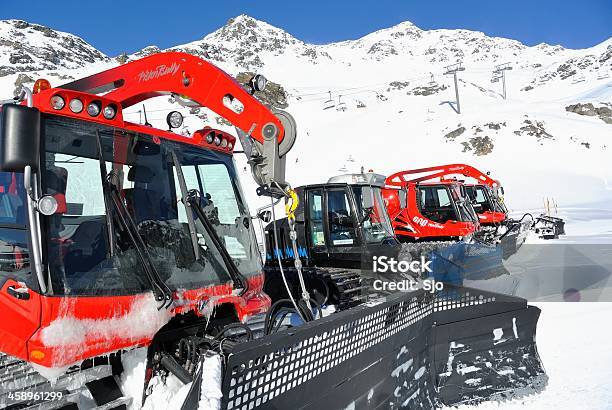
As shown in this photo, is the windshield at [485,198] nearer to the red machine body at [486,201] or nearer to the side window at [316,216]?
→ the red machine body at [486,201]

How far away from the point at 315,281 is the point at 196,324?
360 cm

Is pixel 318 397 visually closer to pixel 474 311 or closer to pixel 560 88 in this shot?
pixel 474 311

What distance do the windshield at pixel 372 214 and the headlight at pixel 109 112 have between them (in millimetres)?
5162

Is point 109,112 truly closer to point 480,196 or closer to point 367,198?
point 367,198

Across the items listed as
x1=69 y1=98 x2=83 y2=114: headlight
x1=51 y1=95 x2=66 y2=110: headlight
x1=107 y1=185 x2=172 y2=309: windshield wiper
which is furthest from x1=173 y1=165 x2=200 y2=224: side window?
x1=51 y1=95 x2=66 y2=110: headlight

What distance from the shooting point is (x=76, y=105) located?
10.3 ft

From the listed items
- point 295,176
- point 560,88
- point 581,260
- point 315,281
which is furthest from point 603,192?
point 560,88

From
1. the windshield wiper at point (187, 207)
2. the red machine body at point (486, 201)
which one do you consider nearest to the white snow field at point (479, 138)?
the windshield wiper at point (187, 207)

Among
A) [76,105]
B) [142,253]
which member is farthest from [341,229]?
[76,105]

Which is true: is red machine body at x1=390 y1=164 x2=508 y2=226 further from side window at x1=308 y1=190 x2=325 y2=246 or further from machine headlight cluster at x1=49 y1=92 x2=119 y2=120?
machine headlight cluster at x1=49 y1=92 x2=119 y2=120

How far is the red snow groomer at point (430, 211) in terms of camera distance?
13742mm

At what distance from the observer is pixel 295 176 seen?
111ft

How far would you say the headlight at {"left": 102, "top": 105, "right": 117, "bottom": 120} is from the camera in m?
3.32

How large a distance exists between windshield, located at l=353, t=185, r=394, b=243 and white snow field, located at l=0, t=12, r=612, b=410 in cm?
259
